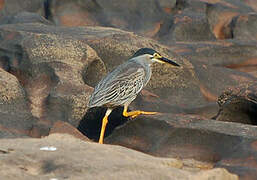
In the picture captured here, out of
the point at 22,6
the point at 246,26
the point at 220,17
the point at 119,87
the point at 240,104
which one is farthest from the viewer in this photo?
the point at 220,17

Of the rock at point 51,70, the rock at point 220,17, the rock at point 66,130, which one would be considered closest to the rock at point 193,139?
the rock at point 66,130

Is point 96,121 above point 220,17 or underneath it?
underneath

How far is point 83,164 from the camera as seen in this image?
444 cm

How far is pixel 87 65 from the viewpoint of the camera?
8.34m

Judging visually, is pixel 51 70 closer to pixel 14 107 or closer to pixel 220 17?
pixel 14 107

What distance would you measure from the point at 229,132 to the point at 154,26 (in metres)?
6.60

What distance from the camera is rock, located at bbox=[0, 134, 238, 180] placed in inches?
170

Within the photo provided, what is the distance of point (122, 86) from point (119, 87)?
0.04 meters

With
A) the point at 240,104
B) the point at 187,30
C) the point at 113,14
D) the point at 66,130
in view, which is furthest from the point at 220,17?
the point at 66,130

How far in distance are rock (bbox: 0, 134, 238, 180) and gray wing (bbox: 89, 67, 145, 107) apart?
2.16 meters

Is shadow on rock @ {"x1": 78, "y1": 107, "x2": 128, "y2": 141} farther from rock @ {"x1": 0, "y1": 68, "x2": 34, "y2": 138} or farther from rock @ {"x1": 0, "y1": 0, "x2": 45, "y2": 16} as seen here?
Result: rock @ {"x1": 0, "y1": 0, "x2": 45, "y2": 16}

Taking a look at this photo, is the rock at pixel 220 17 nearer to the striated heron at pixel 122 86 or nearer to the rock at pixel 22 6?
the rock at pixel 22 6

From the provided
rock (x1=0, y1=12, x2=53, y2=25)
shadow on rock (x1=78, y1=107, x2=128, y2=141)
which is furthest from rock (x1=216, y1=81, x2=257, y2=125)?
rock (x1=0, y1=12, x2=53, y2=25)

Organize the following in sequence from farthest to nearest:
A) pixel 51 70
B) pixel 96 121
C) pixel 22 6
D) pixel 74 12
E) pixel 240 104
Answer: pixel 22 6
pixel 74 12
pixel 51 70
pixel 96 121
pixel 240 104
